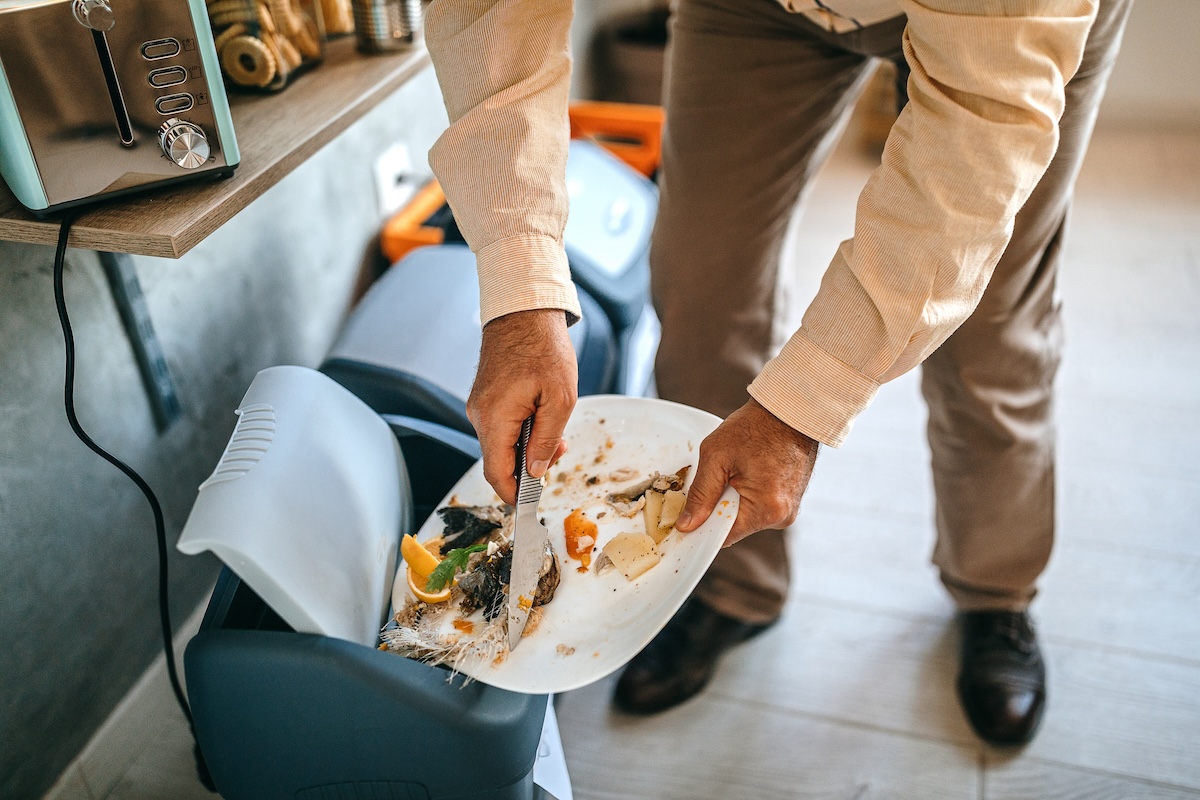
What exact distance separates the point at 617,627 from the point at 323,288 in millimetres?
772

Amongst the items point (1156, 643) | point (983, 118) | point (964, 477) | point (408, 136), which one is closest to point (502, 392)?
point (983, 118)

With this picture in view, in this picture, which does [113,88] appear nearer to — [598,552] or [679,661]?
[598,552]

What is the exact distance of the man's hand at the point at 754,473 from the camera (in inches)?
26.7

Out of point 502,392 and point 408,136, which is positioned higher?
point 502,392

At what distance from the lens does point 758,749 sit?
1.05 meters

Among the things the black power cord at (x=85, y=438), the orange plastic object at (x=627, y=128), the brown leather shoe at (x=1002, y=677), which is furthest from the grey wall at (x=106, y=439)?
the brown leather shoe at (x=1002, y=677)

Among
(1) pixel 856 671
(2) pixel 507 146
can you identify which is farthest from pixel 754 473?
(1) pixel 856 671

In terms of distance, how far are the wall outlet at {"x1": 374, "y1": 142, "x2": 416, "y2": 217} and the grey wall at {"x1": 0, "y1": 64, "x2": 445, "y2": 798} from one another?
0.13m

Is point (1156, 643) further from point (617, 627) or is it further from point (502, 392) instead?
point (502, 392)

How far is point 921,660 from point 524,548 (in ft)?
2.34

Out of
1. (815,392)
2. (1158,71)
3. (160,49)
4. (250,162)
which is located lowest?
(1158,71)

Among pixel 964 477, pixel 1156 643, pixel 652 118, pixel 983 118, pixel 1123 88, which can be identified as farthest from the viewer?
pixel 1123 88

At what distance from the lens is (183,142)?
0.67 m

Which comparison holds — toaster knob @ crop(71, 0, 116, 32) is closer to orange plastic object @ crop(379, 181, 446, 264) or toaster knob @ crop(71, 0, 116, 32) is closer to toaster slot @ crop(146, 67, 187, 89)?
toaster slot @ crop(146, 67, 187, 89)
